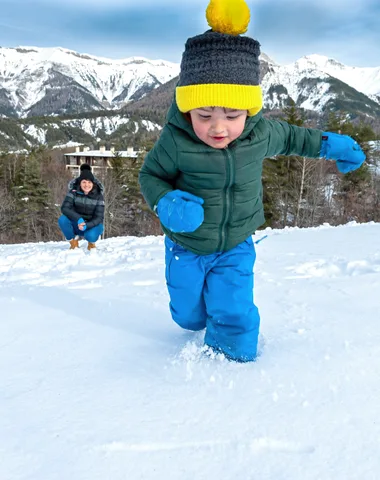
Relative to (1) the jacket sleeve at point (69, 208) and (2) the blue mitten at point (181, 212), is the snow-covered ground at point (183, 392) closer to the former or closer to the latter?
(2) the blue mitten at point (181, 212)

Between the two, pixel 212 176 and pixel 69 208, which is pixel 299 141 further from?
pixel 69 208

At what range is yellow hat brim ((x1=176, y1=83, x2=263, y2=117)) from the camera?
6.00ft

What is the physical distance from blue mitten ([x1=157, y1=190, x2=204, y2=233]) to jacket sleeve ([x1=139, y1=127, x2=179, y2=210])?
8cm

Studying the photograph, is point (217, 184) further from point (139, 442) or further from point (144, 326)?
point (139, 442)

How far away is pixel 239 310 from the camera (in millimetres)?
2029

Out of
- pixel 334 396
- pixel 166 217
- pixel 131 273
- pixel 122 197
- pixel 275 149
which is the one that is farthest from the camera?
pixel 122 197

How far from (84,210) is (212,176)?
5.08m

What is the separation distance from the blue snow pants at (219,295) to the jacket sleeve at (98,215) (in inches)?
178

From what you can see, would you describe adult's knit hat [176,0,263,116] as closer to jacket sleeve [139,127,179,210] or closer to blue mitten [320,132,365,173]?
jacket sleeve [139,127,179,210]

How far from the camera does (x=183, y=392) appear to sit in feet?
5.27

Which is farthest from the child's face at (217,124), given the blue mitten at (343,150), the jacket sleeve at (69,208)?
the jacket sleeve at (69,208)

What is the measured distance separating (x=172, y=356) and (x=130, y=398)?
43 cm

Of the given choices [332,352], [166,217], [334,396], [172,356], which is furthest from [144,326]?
[334,396]

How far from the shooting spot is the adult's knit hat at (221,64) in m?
1.84
